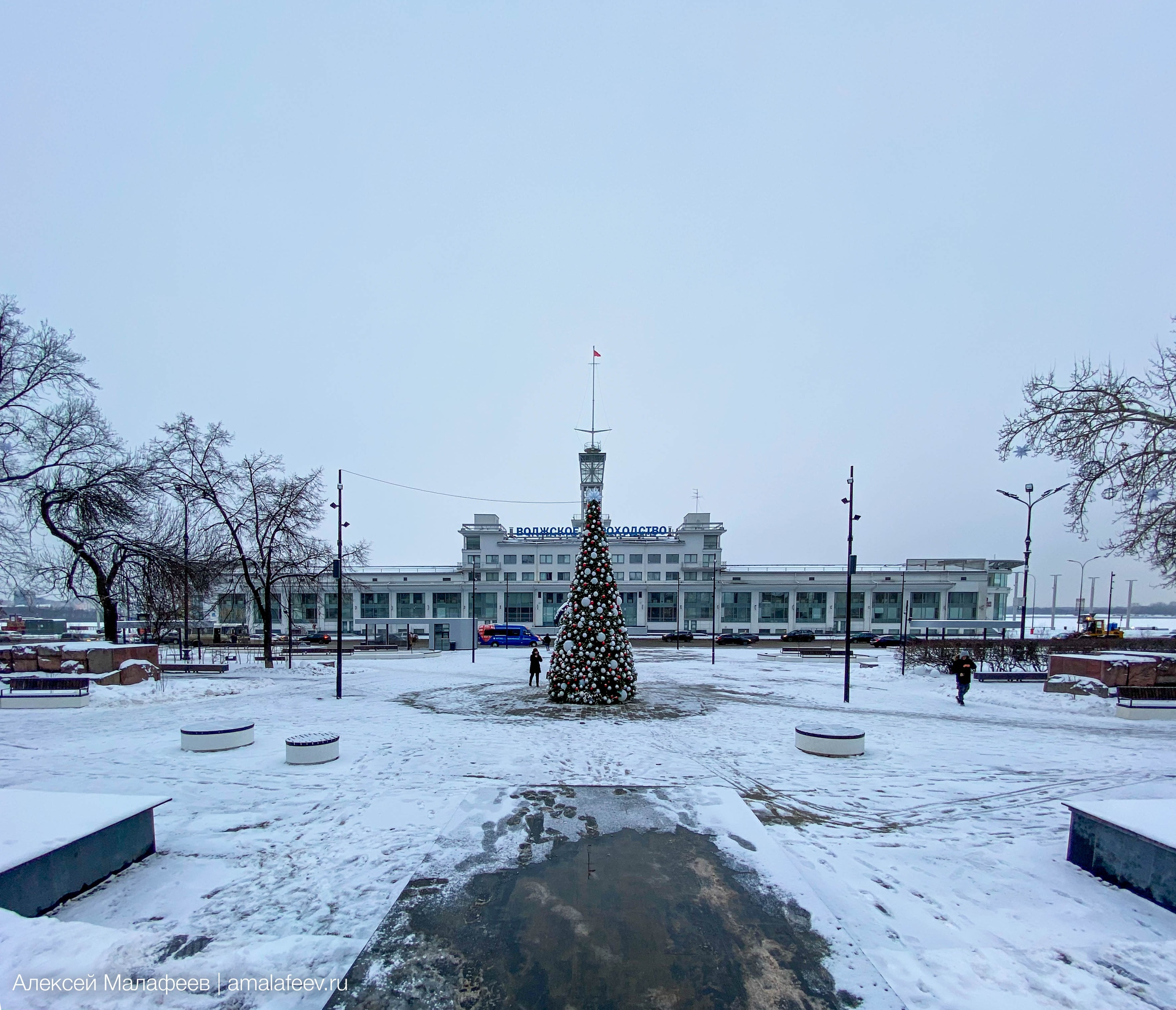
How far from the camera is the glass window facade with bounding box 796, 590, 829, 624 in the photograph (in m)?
66.4

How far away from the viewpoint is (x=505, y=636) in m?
48.1

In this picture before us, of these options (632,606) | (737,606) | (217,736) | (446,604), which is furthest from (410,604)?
(217,736)

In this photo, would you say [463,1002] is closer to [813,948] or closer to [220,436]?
[813,948]

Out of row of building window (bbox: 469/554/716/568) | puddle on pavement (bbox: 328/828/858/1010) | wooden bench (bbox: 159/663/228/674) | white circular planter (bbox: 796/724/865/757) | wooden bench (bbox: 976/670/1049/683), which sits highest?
puddle on pavement (bbox: 328/828/858/1010)

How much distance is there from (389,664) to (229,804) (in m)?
23.5

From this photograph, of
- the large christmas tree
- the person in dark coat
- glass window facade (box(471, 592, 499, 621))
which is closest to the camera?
the large christmas tree

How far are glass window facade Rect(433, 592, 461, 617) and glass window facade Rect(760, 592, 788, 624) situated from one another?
119 feet

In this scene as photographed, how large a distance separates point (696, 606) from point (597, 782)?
59.9 metres

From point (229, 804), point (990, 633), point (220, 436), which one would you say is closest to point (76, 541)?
point (220, 436)

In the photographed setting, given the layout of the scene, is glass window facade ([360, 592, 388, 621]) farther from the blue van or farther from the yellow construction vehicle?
the yellow construction vehicle

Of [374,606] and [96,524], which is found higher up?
[96,524]

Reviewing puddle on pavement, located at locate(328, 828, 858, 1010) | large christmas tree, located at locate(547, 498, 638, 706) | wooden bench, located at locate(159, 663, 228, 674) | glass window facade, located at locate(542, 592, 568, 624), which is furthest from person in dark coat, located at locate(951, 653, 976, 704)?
glass window facade, located at locate(542, 592, 568, 624)

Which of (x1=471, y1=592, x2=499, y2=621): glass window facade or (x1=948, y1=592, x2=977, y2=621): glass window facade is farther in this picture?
(x1=471, y1=592, x2=499, y2=621): glass window facade

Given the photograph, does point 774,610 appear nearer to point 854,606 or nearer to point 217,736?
point 854,606
